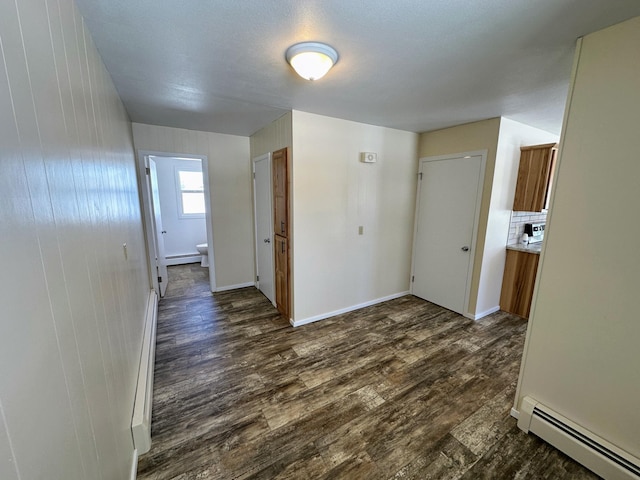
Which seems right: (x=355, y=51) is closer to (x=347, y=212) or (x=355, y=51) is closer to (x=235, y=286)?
(x=347, y=212)

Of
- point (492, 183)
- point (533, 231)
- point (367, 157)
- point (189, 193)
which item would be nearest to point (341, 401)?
point (367, 157)

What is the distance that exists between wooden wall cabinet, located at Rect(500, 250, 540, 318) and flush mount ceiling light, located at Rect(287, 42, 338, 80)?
3204 millimetres

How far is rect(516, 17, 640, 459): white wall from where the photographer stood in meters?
1.29

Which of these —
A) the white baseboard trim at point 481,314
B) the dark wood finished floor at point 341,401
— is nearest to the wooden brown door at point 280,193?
the dark wood finished floor at point 341,401

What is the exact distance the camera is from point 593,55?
1.37 meters

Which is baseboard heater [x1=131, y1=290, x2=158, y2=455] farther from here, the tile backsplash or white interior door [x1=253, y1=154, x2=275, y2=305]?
the tile backsplash

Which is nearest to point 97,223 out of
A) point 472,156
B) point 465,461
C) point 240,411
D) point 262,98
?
point 240,411

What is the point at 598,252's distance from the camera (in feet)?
4.58

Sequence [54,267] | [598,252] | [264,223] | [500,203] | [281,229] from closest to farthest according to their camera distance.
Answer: [54,267] → [598,252] → [500,203] → [281,229] → [264,223]

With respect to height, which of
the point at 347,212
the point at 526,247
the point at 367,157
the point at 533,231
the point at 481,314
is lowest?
the point at 481,314

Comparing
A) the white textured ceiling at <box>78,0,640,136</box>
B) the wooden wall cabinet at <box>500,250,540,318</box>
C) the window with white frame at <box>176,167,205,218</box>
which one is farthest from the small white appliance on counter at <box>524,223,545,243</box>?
the window with white frame at <box>176,167,205,218</box>

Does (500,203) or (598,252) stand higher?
(500,203)

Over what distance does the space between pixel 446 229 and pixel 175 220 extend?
5.44 m

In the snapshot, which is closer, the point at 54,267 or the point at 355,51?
the point at 54,267
